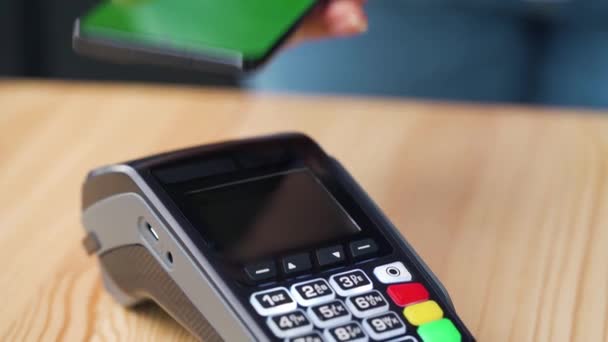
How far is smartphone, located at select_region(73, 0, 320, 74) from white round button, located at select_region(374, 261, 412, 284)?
140 mm

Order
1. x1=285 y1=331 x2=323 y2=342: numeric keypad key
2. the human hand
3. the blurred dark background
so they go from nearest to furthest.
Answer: x1=285 y1=331 x2=323 y2=342: numeric keypad key → the human hand → the blurred dark background

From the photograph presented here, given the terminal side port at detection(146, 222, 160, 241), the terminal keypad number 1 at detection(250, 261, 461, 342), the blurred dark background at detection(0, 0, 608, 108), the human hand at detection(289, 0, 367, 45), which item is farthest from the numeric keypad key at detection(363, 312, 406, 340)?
the blurred dark background at detection(0, 0, 608, 108)

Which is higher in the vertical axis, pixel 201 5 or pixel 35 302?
pixel 201 5

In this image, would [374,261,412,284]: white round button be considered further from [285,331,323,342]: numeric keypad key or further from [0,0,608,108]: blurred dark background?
[0,0,608,108]: blurred dark background

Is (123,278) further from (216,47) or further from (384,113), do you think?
(384,113)

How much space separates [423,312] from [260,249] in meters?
0.08

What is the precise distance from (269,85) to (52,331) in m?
0.54

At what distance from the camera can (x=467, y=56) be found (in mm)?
979

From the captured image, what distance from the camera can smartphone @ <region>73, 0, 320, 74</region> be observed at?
0.55 m

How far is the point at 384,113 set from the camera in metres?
0.75

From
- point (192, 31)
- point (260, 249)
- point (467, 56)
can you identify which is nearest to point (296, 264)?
point (260, 249)

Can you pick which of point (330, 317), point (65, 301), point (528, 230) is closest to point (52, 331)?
point (65, 301)

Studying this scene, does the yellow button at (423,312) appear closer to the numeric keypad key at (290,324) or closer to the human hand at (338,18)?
the numeric keypad key at (290,324)

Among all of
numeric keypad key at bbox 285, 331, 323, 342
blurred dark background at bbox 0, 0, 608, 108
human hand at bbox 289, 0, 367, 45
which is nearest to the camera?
numeric keypad key at bbox 285, 331, 323, 342
